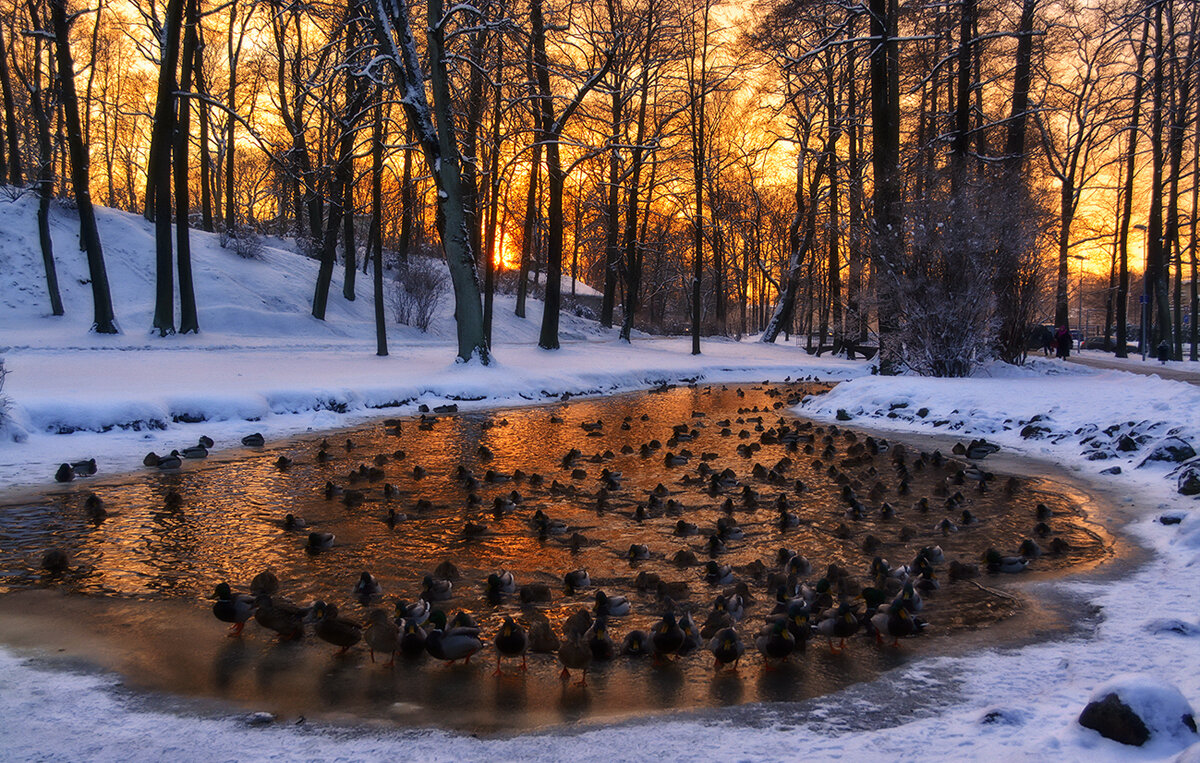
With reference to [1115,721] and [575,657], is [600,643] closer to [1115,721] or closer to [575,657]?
[575,657]

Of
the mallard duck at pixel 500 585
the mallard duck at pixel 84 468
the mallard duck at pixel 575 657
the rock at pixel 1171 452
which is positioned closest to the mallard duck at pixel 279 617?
the mallard duck at pixel 500 585

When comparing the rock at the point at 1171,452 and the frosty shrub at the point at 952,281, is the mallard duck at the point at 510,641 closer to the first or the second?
the rock at the point at 1171,452

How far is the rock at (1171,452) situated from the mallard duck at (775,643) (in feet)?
24.6

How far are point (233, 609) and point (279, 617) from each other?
1.05 ft

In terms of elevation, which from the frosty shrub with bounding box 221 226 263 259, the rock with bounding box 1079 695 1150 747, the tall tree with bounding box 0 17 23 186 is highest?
the tall tree with bounding box 0 17 23 186

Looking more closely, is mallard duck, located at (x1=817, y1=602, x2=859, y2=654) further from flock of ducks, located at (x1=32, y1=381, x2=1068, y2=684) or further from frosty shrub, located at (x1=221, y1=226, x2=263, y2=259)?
frosty shrub, located at (x1=221, y1=226, x2=263, y2=259)

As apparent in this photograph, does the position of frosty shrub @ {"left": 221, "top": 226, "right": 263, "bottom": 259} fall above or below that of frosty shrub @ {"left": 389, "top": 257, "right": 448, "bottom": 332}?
above

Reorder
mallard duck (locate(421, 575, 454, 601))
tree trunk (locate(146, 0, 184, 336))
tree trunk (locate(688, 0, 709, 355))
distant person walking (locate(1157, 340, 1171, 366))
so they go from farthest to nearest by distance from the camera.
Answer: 1. tree trunk (locate(688, 0, 709, 355))
2. distant person walking (locate(1157, 340, 1171, 366))
3. tree trunk (locate(146, 0, 184, 336))
4. mallard duck (locate(421, 575, 454, 601))

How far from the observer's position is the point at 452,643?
4148 mm

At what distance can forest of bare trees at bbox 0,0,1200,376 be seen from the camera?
58.2 ft

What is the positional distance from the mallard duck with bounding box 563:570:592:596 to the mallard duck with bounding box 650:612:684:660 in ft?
4.18

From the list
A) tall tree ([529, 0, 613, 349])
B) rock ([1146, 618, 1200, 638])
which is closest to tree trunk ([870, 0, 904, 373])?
tall tree ([529, 0, 613, 349])

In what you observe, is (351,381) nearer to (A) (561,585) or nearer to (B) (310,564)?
(B) (310,564)

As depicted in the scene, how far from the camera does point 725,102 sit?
41.1m
